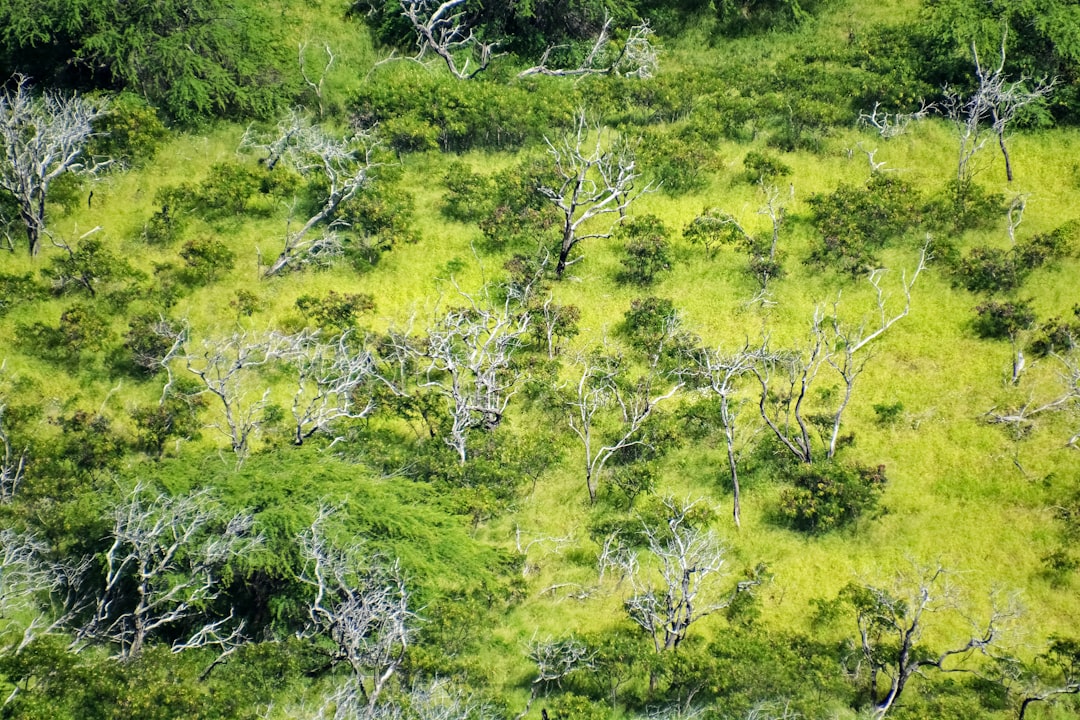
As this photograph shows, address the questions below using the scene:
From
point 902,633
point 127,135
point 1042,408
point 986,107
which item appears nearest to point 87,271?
point 127,135

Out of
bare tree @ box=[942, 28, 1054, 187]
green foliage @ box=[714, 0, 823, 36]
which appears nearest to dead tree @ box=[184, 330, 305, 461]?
green foliage @ box=[714, 0, 823, 36]

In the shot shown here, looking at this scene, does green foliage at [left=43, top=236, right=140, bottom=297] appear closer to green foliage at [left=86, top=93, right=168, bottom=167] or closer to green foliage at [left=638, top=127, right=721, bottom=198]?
green foliage at [left=86, top=93, right=168, bottom=167]

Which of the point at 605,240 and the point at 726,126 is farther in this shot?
the point at 726,126

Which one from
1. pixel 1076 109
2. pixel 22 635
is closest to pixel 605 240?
pixel 1076 109

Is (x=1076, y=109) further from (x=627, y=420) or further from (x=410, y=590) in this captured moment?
(x=410, y=590)

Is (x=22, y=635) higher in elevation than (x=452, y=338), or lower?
lower

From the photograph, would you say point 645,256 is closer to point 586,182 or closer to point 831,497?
point 586,182

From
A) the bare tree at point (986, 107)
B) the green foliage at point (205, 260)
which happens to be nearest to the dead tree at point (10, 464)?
the green foliage at point (205, 260)
